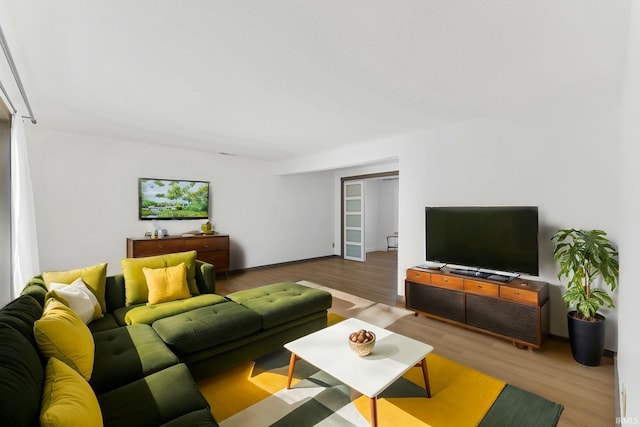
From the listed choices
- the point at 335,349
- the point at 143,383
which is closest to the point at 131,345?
the point at 143,383

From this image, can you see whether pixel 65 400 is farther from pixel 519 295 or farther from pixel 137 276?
pixel 519 295

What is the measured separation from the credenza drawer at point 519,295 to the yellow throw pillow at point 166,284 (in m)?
3.31

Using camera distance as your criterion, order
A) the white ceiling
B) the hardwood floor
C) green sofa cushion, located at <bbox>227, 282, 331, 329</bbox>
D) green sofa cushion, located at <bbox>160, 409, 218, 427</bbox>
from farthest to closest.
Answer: green sofa cushion, located at <bbox>227, 282, 331, 329</bbox> < the hardwood floor < the white ceiling < green sofa cushion, located at <bbox>160, 409, 218, 427</bbox>

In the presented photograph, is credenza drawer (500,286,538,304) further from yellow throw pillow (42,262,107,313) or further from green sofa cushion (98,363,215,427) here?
yellow throw pillow (42,262,107,313)

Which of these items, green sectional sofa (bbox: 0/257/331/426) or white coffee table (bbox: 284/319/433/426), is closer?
green sectional sofa (bbox: 0/257/331/426)

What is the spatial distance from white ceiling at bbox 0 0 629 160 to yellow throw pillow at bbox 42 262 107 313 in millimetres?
1690

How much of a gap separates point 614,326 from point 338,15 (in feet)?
11.6

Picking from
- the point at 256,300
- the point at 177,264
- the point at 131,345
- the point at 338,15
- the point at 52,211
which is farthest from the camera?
the point at 52,211

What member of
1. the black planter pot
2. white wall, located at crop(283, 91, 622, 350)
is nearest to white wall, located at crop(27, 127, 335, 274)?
white wall, located at crop(283, 91, 622, 350)

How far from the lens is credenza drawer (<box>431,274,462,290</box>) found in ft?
10.9

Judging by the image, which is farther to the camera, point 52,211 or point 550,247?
point 52,211

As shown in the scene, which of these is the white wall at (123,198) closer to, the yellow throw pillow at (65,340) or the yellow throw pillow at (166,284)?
the yellow throw pillow at (166,284)

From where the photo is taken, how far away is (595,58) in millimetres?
2088

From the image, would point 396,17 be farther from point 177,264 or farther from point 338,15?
point 177,264
